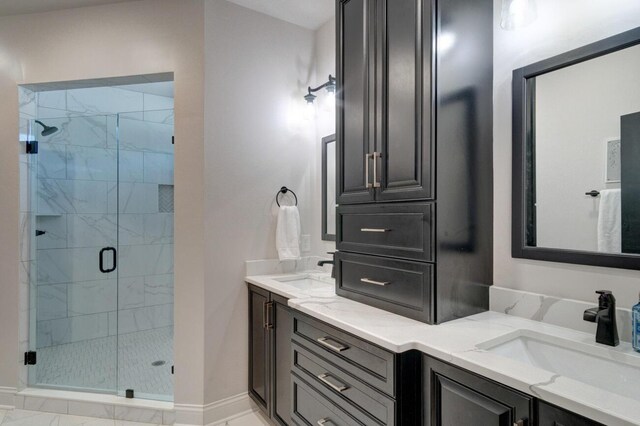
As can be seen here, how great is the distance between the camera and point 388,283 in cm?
144

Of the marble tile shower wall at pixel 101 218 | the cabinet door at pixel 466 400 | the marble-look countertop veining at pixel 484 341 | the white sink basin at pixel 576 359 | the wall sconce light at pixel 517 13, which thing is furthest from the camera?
the marble tile shower wall at pixel 101 218

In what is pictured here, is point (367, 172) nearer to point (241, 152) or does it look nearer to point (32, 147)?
point (241, 152)

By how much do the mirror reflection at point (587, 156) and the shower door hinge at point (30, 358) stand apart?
3.20 metres

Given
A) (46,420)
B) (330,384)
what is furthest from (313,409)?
(46,420)

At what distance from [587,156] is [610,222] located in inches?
9.6

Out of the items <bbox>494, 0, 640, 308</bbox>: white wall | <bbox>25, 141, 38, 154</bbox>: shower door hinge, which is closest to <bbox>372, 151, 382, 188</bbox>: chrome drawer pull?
<bbox>494, 0, 640, 308</bbox>: white wall

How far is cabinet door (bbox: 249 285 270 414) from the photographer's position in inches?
80.6

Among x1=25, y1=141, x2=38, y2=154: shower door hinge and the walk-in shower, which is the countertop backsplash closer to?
the walk-in shower

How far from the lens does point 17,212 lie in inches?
92.4

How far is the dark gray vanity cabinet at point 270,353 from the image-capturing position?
1.83m

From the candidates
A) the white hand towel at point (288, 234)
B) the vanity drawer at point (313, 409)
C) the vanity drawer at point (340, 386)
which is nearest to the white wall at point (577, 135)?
the vanity drawer at point (340, 386)

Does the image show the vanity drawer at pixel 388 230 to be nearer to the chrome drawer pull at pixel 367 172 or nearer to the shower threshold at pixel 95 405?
the chrome drawer pull at pixel 367 172

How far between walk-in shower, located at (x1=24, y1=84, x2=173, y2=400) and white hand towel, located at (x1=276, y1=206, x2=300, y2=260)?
132cm

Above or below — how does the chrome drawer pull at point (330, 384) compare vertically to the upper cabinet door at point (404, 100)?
below
